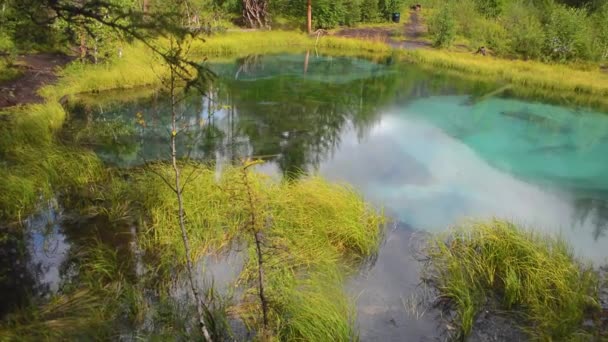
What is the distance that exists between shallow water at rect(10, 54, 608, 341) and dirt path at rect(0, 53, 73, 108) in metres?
1.00

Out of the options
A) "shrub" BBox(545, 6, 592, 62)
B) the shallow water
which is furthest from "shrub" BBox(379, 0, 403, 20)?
the shallow water

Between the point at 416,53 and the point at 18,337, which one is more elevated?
the point at 416,53

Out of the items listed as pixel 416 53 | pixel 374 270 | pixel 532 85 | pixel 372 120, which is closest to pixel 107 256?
pixel 374 270

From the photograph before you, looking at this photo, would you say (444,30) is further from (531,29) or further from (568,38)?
(568,38)

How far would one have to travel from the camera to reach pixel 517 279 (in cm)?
518

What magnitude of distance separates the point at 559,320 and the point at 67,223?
573 centimetres

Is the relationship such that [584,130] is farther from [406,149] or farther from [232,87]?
[232,87]

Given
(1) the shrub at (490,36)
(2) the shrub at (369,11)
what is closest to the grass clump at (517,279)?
(1) the shrub at (490,36)

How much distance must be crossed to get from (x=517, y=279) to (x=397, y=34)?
71.2 feet

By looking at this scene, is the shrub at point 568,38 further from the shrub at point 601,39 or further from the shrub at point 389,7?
the shrub at point 389,7

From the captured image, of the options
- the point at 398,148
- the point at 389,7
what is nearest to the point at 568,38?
the point at 389,7

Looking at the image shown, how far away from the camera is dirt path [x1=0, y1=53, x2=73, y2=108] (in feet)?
33.5

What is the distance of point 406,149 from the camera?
10.6m

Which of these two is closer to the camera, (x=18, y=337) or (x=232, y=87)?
(x=18, y=337)
